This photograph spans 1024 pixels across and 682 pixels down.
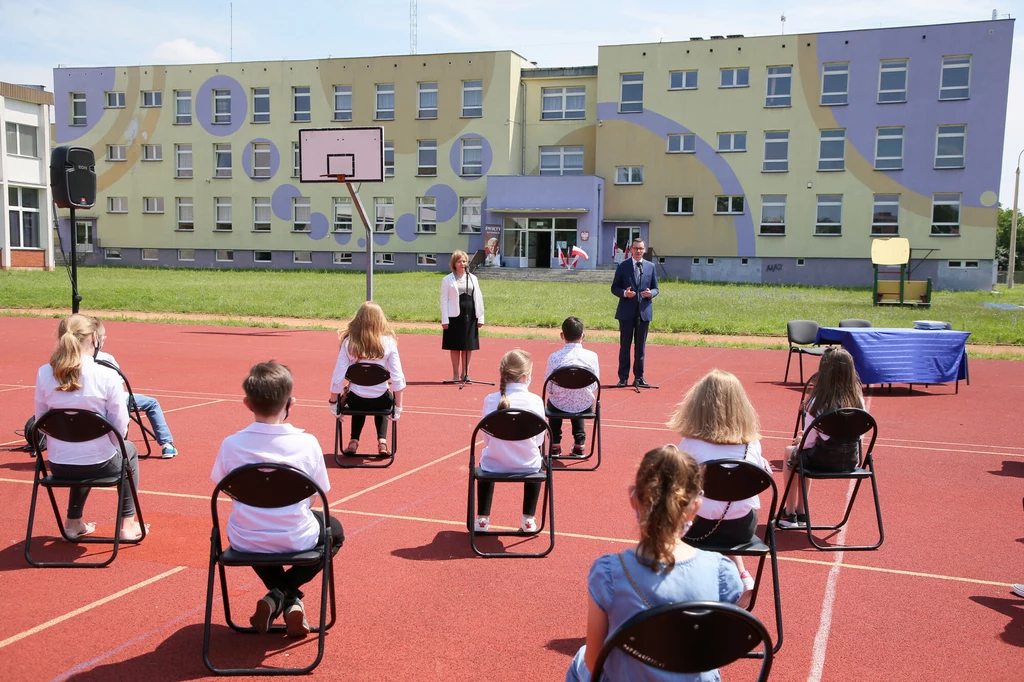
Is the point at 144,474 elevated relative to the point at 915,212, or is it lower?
lower

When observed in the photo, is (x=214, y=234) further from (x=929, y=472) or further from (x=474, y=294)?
(x=929, y=472)

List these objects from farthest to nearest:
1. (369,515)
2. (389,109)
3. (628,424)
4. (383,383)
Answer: (389,109) → (628,424) → (383,383) → (369,515)

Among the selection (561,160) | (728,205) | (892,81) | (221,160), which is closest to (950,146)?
(892,81)

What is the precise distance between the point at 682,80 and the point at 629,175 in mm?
5747

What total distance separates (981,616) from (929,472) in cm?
362

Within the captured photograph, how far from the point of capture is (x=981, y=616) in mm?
4641

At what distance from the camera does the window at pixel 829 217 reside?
147ft

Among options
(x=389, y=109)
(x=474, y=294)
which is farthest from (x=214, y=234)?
(x=474, y=294)

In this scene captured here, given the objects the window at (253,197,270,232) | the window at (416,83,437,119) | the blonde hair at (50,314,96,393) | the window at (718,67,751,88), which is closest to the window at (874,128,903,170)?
the window at (718,67,751,88)

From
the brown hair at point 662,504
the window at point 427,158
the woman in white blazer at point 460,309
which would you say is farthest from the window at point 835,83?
the brown hair at point 662,504

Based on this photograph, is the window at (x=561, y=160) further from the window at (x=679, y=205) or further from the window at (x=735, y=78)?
the window at (x=735, y=78)

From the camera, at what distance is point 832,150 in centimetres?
4475

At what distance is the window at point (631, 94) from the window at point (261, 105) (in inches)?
863

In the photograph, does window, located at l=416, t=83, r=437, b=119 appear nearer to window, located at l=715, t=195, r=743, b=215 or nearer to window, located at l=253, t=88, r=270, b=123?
window, located at l=253, t=88, r=270, b=123
